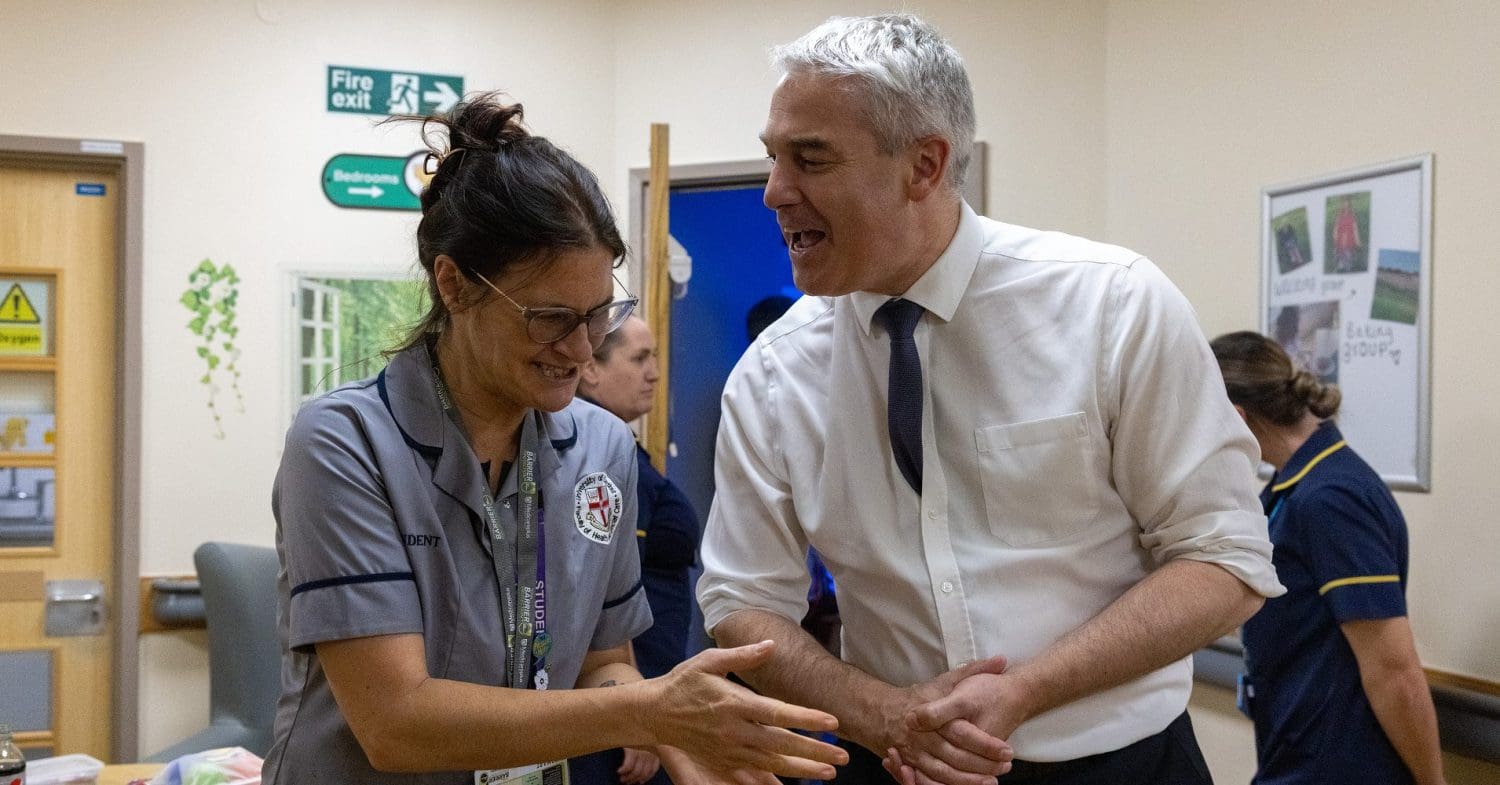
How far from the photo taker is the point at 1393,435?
3.24 metres

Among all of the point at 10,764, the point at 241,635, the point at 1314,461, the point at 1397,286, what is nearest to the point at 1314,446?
the point at 1314,461

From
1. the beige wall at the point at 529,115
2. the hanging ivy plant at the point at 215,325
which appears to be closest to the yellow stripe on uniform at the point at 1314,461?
the beige wall at the point at 529,115

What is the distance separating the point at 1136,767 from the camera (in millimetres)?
1589

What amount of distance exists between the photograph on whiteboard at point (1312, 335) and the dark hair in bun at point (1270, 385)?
505 millimetres

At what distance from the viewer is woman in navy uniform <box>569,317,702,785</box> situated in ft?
10.4

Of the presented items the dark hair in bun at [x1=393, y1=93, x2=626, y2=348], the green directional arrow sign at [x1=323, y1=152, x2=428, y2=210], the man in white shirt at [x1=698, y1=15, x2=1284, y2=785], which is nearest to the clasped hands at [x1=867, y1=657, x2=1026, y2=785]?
the man in white shirt at [x1=698, y1=15, x2=1284, y2=785]

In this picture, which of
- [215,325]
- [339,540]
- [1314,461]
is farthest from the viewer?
[215,325]

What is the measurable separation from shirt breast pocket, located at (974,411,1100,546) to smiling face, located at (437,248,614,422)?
52 centimetres

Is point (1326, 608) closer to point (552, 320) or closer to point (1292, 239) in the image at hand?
point (1292, 239)

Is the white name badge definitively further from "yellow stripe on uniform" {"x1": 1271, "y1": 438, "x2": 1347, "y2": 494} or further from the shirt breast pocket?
"yellow stripe on uniform" {"x1": 1271, "y1": 438, "x2": 1347, "y2": 494}

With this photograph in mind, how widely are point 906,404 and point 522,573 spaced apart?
0.51m

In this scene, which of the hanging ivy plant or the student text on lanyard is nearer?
the student text on lanyard

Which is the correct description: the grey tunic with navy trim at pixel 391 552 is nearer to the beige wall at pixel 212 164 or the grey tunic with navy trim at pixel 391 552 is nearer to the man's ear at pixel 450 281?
the man's ear at pixel 450 281

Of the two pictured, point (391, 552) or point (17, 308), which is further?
point (17, 308)
